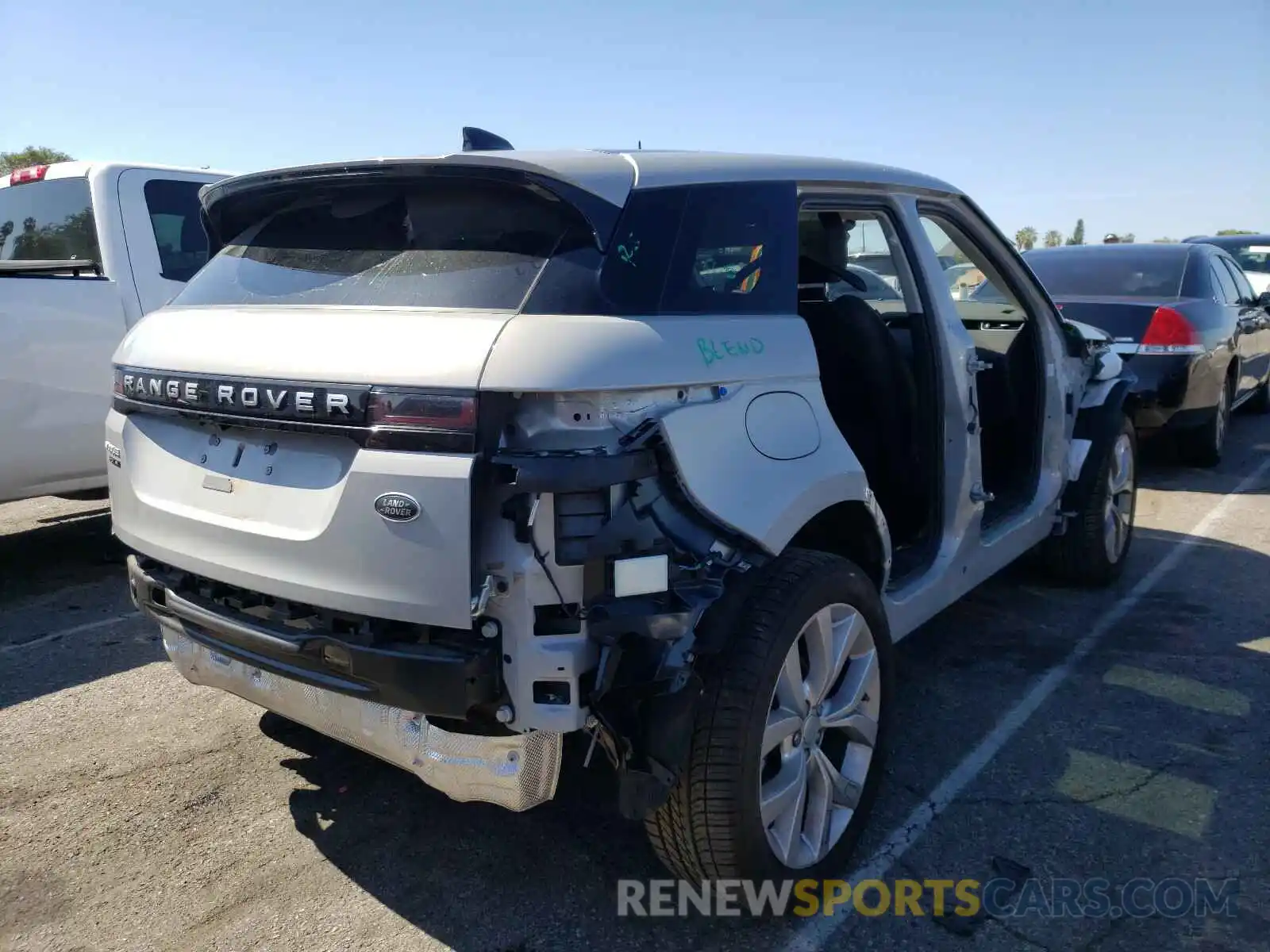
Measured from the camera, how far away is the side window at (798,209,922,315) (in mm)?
3545

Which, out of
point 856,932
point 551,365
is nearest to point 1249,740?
point 856,932

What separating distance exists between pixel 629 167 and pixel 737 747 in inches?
57.0

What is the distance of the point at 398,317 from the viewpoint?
7.53 ft

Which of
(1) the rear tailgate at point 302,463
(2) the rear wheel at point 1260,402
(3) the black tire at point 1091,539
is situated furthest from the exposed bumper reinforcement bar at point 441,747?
(2) the rear wheel at point 1260,402

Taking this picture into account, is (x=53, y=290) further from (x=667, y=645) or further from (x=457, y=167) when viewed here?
(x=667, y=645)

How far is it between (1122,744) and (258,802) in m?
2.92

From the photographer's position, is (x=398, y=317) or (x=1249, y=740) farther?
(x=1249, y=740)

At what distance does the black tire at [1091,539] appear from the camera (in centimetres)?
474

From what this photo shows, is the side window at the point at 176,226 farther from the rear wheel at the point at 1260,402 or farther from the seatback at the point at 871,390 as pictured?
the rear wheel at the point at 1260,402

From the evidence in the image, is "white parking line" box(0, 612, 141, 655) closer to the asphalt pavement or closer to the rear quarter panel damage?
the asphalt pavement

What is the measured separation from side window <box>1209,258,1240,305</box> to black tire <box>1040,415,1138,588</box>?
386 cm

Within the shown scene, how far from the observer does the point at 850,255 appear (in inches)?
147

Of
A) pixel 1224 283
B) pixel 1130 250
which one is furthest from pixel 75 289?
pixel 1224 283

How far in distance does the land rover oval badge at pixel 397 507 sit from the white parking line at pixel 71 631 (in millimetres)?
3215
